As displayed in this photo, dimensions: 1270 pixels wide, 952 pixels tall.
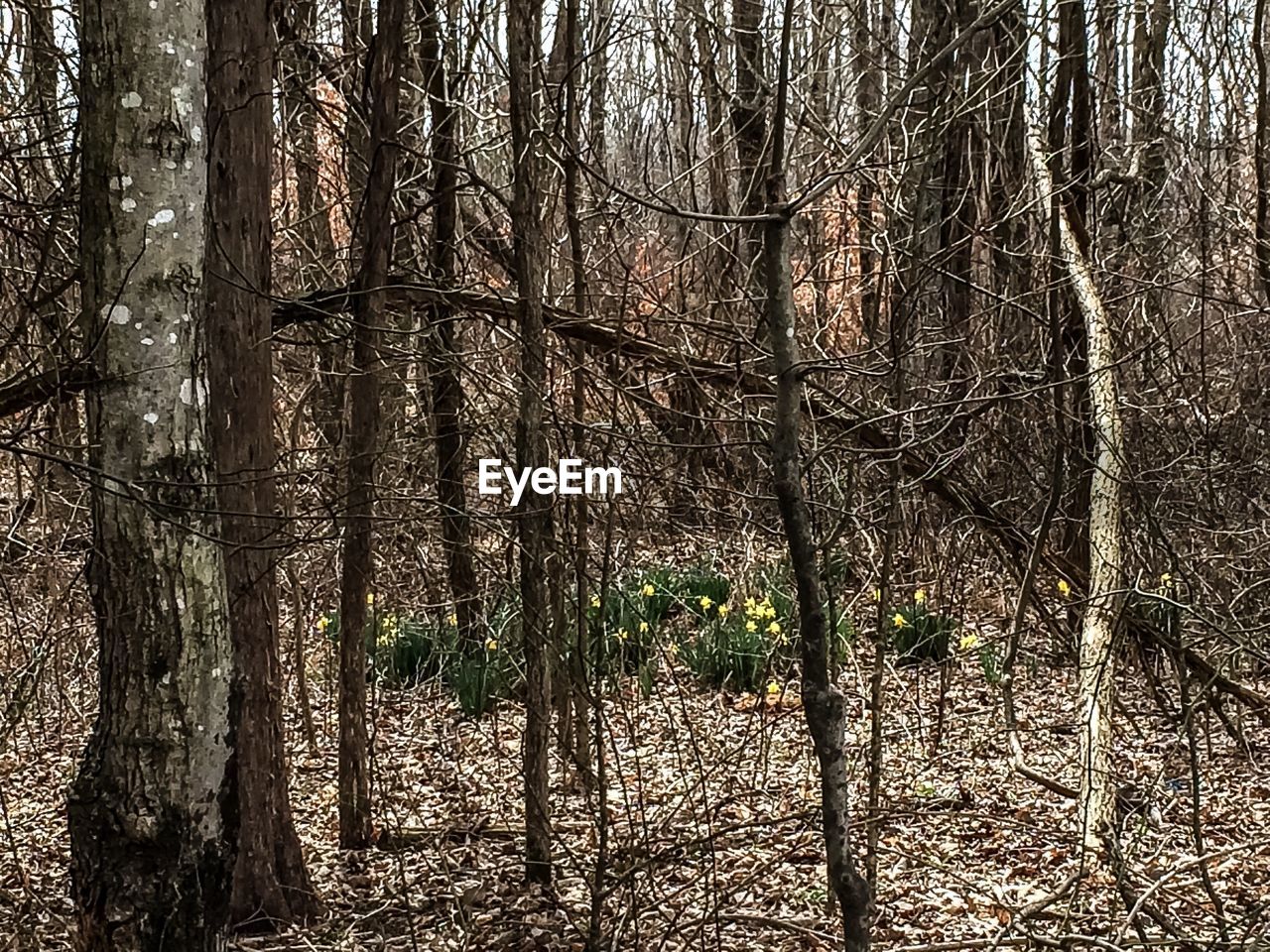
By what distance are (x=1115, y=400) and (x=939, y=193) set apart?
4891mm

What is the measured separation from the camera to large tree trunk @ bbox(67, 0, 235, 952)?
10.3 feet

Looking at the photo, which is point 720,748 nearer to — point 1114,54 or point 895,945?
point 895,945

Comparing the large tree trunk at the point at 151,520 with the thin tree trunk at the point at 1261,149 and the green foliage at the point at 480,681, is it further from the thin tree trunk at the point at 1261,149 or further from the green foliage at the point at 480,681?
the thin tree trunk at the point at 1261,149

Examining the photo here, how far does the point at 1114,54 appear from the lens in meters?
11.1

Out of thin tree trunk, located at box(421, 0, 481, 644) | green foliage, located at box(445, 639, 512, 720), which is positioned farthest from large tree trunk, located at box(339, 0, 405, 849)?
green foliage, located at box(445, 639, 512, 720)

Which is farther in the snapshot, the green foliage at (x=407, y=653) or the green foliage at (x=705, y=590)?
the green foliage at (x=705, y=590)

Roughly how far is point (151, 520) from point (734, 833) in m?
3.04

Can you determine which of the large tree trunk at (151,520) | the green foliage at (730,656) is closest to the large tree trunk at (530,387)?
the large tree trunk at (151,520)

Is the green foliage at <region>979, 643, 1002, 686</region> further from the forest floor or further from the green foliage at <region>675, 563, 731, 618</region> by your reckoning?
the green foliage at <region>675, 563, 731, 618</region>

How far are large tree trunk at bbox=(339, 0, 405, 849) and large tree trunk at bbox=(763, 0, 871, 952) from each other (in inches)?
86.2

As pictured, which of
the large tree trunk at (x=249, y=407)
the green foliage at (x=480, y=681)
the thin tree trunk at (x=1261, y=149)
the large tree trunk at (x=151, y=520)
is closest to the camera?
the large tree trunk at (x=151, y=520)

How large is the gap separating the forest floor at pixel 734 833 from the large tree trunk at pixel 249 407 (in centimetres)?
33

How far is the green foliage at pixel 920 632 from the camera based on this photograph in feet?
23.1

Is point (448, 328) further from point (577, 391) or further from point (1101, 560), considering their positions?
point (1101, 560)
